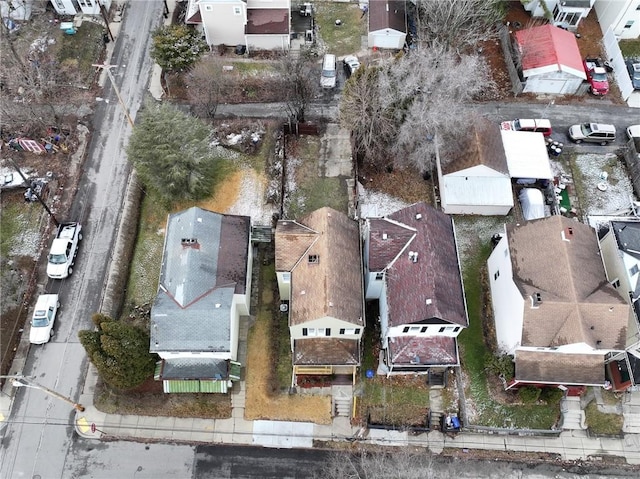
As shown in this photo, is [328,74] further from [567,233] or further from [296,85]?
[567,233]

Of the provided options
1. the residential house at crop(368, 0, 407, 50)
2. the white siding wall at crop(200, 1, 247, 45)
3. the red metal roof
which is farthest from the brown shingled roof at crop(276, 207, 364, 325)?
the red metal roof

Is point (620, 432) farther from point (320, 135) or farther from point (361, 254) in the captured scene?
point (320, 135)

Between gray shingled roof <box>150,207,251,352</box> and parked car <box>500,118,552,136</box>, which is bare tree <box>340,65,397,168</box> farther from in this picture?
parked car <box>500,118,552,136</box>

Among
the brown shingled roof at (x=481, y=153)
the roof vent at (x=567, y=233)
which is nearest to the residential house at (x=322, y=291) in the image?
the brown shingled roof at (x=481, y=153)

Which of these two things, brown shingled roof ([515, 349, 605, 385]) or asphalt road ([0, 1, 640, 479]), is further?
asphalt road ([0, 1, 640, 479])

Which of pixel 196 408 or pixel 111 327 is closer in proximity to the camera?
pixel 111 327

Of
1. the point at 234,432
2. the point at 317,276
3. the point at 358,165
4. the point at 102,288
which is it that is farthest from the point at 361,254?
the point at 102,288
